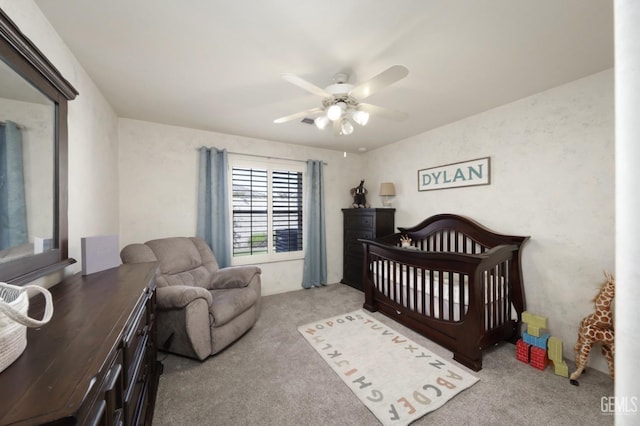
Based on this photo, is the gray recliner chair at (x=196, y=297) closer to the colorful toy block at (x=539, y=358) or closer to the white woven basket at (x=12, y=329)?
the white woven basket at (x=12, y=329)

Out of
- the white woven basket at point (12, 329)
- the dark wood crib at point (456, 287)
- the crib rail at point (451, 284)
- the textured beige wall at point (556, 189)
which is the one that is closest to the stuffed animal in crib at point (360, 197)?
the dark wood crib at point (456, 287)

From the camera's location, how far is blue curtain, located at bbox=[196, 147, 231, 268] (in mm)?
3045

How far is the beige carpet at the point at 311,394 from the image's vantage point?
4.76 ft

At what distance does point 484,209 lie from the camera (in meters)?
2.59

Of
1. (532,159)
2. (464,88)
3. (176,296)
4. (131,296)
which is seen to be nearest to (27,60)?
(131,296)

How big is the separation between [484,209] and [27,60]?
3512mm

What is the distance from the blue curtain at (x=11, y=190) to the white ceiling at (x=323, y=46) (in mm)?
801

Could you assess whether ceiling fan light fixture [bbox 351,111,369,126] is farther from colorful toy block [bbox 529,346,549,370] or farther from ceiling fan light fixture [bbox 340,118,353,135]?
colorful toy block [bbox 529,346,549,370]

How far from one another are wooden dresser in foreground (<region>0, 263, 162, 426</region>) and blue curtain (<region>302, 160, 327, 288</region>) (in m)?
2.59

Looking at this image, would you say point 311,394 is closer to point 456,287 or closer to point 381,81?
point 456,287

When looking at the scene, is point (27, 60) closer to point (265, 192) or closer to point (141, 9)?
point (141, 9)

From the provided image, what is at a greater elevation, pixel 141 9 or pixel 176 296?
pixel 141 9

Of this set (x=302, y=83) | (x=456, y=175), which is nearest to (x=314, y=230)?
(x=456, y=175)

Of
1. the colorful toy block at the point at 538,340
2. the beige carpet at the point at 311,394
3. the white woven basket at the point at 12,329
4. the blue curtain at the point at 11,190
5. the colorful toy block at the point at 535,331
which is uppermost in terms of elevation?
the blue curtain at the point at 11,190
